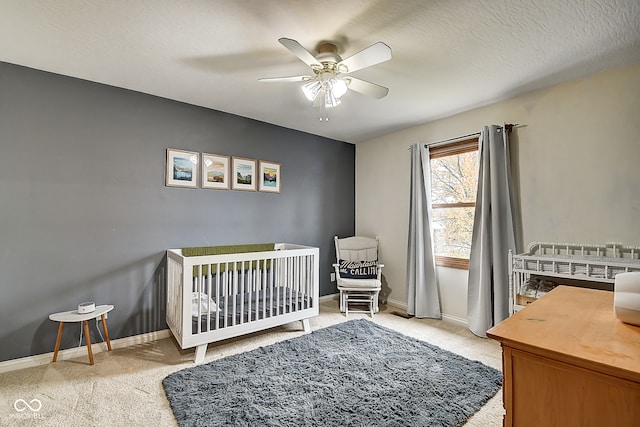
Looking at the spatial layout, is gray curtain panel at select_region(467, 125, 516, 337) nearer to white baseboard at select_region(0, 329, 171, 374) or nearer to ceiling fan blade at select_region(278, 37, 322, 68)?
ceiling fan blade at select_region(278, 37, 322, 68)

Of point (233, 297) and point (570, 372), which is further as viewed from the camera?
point (233, 297)

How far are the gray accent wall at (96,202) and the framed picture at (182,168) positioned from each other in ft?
0.19

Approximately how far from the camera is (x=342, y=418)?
1.71 meters

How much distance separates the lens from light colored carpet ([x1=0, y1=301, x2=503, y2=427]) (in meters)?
1.71

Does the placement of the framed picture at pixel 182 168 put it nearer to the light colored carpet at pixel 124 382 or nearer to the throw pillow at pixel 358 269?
the light colored carpet at pixel 124 382

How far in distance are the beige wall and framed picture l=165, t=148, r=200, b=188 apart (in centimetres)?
286

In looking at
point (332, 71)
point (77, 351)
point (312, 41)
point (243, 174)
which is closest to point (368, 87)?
point (332, 71)

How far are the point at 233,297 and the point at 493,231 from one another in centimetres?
255

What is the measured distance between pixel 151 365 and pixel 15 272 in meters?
1.28

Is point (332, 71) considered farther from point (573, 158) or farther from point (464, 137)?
point (573, 158)

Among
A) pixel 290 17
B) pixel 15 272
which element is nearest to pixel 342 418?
pixel 290 17

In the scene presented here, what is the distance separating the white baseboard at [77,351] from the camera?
2229 mm

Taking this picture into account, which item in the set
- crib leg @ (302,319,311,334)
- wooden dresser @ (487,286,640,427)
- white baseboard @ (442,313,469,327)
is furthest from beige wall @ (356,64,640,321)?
wooden dresser @ (487,286,640,427)

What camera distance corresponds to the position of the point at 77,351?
2.46 metres
